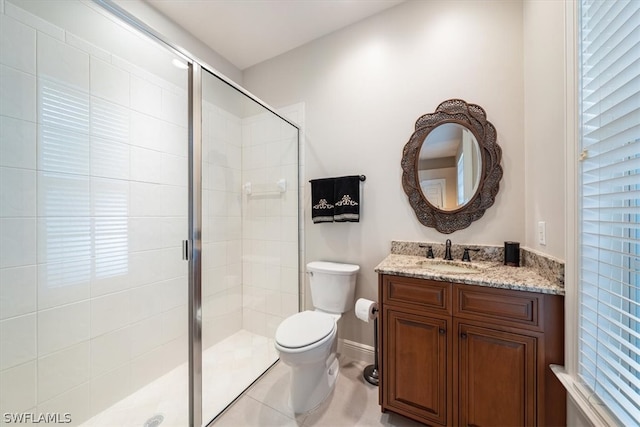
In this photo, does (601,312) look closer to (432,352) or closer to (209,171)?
(432,352)

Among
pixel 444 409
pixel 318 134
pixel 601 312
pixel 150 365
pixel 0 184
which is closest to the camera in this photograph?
pixel 601 312

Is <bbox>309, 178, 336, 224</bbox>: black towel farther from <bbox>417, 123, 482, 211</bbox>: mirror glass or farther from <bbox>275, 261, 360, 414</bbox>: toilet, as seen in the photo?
<bbox>417, 123, 482, 211</bbox>: mirror glass

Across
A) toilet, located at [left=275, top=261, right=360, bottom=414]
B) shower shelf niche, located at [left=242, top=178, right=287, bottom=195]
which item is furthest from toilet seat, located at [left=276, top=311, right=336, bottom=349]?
shower shelf niche, located at [left=242, top=178, right=287, bottom=195]

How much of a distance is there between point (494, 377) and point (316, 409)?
1.00m

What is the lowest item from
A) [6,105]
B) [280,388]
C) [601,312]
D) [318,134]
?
[280,388]

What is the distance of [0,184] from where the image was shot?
108 centimetres

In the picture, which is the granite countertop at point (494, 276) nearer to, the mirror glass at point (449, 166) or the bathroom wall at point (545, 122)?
the bathroom wall at point (545, 122)

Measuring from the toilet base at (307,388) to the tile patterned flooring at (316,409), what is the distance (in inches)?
1.4

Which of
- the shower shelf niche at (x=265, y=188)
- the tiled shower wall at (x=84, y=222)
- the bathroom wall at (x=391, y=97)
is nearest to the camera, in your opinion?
the tiled shower wall at (x=84, y=222)

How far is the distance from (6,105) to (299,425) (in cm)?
217

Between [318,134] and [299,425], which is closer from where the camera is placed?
[299,425]

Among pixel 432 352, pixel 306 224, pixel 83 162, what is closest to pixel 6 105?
pixel 83 162

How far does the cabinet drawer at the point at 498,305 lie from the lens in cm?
104


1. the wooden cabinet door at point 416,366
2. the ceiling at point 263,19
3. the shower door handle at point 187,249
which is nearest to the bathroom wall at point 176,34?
the ceiling at point 263,19
